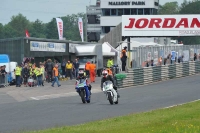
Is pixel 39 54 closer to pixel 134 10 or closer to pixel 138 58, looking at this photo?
pixel 138 58

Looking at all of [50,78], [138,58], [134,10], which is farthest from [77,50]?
[134,10]

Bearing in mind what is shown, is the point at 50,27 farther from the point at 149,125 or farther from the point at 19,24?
the point at 149,125

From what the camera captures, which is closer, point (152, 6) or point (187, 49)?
point (187, 49)

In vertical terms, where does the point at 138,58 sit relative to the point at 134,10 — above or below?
below

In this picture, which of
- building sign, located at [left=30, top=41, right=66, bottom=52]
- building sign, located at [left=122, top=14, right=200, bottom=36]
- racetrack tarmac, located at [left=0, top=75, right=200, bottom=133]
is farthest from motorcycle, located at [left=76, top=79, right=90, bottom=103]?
building sign, located at [left=122, top=14, right=200, bottom=36]

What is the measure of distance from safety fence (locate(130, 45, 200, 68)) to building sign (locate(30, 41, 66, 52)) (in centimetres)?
867

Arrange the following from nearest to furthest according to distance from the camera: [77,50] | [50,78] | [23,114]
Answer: [23,114], [50,78], [77,50]

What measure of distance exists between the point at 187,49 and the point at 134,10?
5717 cm

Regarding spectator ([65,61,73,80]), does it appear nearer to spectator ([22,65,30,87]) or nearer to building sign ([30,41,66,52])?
building sign ([30,41,66,52])

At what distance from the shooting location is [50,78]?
40.8m

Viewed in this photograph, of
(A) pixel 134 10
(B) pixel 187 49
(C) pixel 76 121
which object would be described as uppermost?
(A) pixel 134 10

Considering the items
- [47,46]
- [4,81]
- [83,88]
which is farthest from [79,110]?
[47,46]

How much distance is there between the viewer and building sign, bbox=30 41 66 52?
44.8m

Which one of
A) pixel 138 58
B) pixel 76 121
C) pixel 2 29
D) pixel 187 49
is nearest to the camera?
pixel 76 121
